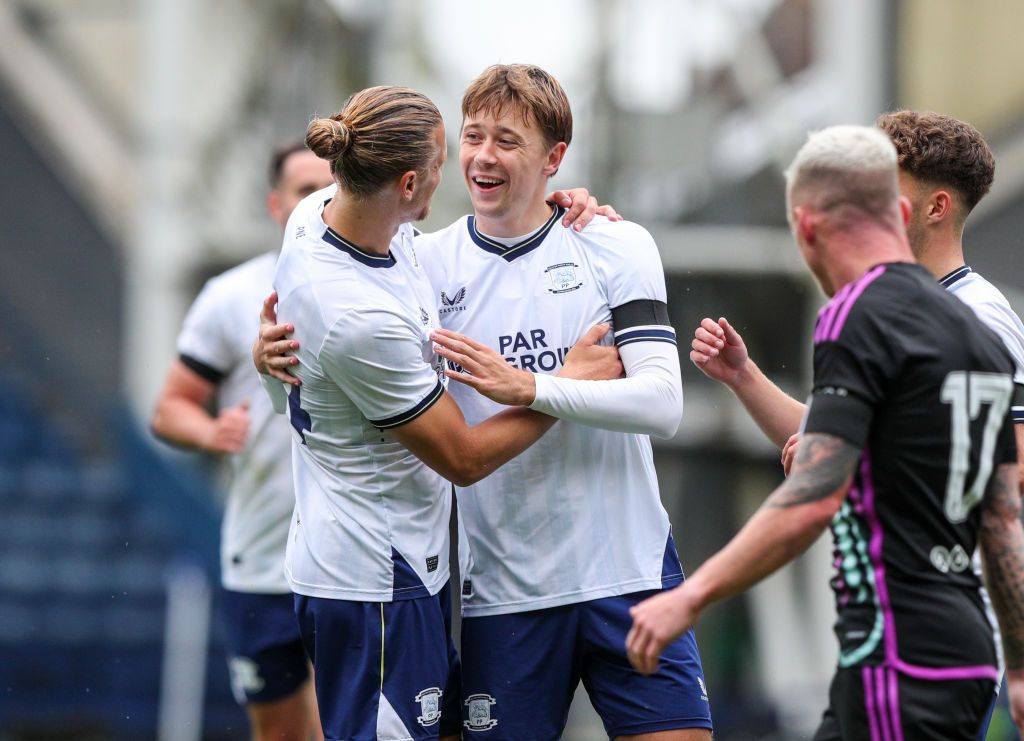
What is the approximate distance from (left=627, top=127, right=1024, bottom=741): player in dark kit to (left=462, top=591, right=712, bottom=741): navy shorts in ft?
2.75

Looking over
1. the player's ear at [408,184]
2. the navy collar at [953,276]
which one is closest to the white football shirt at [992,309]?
the navy collar at [953,276]

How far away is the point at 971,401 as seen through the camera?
3131 mm

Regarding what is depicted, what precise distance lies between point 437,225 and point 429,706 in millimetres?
8213

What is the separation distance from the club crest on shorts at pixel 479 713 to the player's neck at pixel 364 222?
1.33m

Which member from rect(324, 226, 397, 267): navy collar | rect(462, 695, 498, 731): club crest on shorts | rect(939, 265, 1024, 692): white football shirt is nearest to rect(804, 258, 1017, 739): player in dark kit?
rect(939, 265, 1024, 692): white football shirt

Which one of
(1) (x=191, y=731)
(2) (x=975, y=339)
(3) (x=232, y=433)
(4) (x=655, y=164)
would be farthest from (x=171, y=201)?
(2) (x=975, y=339)

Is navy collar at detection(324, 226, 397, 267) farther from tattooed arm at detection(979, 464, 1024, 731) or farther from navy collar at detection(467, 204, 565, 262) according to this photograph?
tattooed arm at detection(979, 464, 1024, 731)

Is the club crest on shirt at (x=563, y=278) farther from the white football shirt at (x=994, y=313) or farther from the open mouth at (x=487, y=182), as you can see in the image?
the white football shirt at (x=994, y=313)

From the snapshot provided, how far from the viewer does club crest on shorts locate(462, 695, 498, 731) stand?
4.07 metres

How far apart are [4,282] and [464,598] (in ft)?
40.3

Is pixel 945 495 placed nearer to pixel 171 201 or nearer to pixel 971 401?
pixel 971 401

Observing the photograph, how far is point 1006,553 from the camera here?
129 inches

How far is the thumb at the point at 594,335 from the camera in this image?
4.02 m

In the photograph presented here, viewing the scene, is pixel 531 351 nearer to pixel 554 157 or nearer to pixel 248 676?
pixel 554 157
